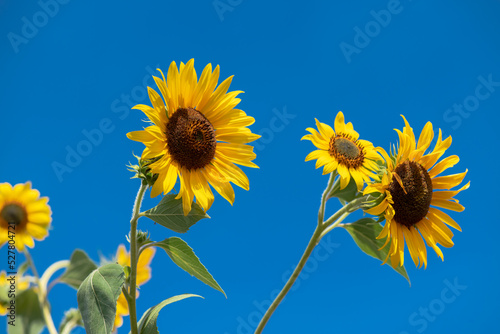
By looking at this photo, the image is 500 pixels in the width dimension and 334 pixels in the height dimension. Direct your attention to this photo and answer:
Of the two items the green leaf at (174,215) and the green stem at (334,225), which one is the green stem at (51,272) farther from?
the green stem at (334,225)

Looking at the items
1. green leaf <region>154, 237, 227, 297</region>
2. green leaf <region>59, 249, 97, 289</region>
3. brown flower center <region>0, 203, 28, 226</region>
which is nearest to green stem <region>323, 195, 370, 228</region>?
green leaf <region>154, 237, 227, 297</region>

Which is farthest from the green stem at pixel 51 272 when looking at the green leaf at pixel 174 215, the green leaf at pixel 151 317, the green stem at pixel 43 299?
the green leaf at pixel 174 215

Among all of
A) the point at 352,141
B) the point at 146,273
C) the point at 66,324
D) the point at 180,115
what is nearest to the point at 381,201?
the point at 352,141

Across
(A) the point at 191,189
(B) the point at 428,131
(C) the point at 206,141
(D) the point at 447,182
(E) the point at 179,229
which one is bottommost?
(D) the point at 447,182

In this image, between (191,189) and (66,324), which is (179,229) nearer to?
(191,189)

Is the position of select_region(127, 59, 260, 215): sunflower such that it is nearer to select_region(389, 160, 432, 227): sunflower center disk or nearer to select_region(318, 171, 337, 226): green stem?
select_region(318, 171, 337, 226): green stem

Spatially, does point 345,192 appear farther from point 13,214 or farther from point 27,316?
point 13,214
